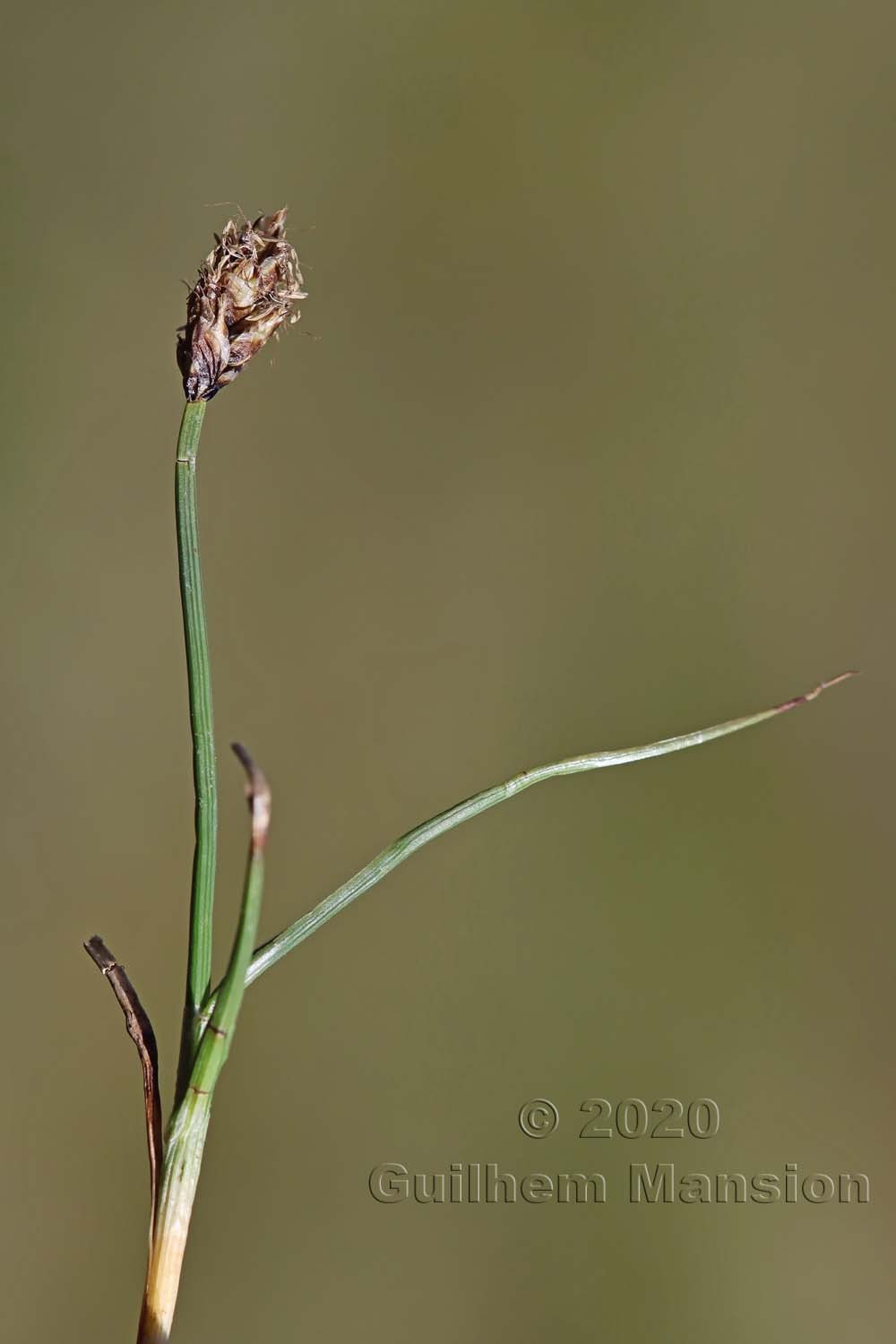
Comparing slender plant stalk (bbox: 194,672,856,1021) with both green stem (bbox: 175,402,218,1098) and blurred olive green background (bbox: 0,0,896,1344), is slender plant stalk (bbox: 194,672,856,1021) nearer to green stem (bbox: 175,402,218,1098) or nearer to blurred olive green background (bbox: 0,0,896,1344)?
green stem (bbox: 175,402,218,1098)

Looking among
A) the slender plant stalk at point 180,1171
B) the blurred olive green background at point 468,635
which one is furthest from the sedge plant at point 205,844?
the blurred olive green background at point 468,635

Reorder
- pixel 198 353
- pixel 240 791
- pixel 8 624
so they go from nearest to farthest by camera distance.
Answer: pixel 198 353, pixel 240 791, pixel 8 624

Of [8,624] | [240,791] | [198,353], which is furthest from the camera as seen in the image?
[8,624]

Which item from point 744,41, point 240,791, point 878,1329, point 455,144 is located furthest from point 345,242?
point 878,1329

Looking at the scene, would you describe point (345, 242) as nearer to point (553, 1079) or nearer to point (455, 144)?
point (455, 144)

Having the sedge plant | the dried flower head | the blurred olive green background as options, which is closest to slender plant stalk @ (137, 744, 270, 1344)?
the sedge plant

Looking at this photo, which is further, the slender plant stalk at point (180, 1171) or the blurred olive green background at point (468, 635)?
the blurred olive green background at point (468, 635)

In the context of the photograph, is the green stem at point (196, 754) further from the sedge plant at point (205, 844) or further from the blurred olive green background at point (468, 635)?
the blurred olive green background at point (468, 635)

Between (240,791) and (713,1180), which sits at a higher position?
(240,791)
